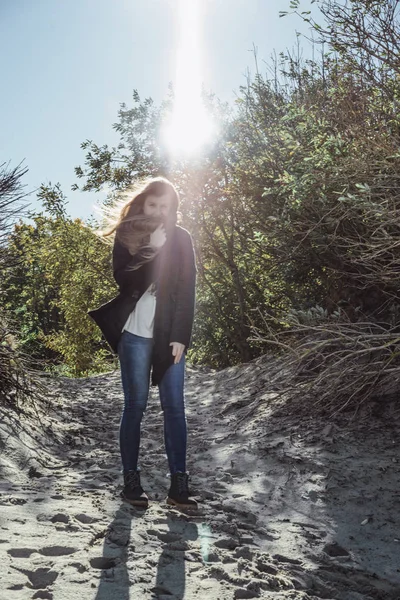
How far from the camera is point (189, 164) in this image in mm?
11547

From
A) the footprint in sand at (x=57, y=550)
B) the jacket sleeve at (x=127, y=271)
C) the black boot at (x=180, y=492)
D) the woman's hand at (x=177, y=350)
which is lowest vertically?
the footprint in sand at (x=57, y=550)

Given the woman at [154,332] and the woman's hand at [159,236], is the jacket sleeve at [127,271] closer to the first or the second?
the woman at [154,332]

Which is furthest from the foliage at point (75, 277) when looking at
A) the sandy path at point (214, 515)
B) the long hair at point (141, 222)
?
the long hair at point (141, 222)

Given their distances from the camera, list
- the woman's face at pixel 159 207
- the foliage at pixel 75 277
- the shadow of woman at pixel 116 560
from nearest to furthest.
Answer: the shadow of woman at pixel 116 560 → the woman's face at pixel 159 207 → the foliage at pixel 75 277

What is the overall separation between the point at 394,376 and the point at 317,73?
5210mm

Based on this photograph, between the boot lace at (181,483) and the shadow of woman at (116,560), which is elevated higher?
the boot lace at (181,483)

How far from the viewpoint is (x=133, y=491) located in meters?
3.98

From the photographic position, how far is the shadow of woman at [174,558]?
2.85 meters

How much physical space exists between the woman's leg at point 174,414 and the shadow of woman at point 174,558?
359 millimetres

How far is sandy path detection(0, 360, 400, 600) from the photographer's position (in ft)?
9.68

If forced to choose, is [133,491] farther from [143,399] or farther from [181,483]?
[143,399]

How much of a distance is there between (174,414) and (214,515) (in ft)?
2.32

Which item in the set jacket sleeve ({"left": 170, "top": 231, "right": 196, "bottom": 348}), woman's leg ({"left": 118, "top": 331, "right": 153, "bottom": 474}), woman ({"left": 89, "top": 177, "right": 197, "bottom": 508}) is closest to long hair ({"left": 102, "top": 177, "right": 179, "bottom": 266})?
woman ({"left": 89, "top": 177, "right": 197, "bottom": 508})

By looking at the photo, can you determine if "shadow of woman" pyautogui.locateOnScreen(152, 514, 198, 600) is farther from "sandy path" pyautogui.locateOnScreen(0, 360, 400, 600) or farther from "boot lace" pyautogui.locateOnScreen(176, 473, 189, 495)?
"boot lace" pyautogui.locateOnScreen(176, 473, 189, 495)
